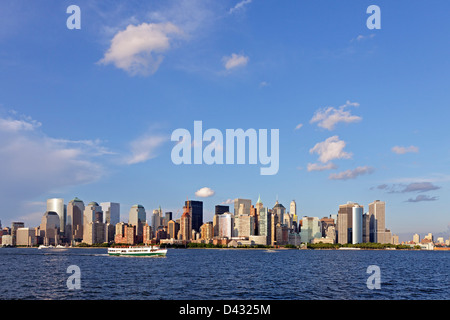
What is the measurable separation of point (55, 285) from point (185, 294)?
3140 cm

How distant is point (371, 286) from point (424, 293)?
9.96 m

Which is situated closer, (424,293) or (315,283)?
(424,293)

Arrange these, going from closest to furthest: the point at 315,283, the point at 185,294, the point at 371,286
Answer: the point at 185,294
the point at 371,286
the point at 315,283

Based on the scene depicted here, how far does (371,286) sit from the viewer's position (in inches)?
3297
